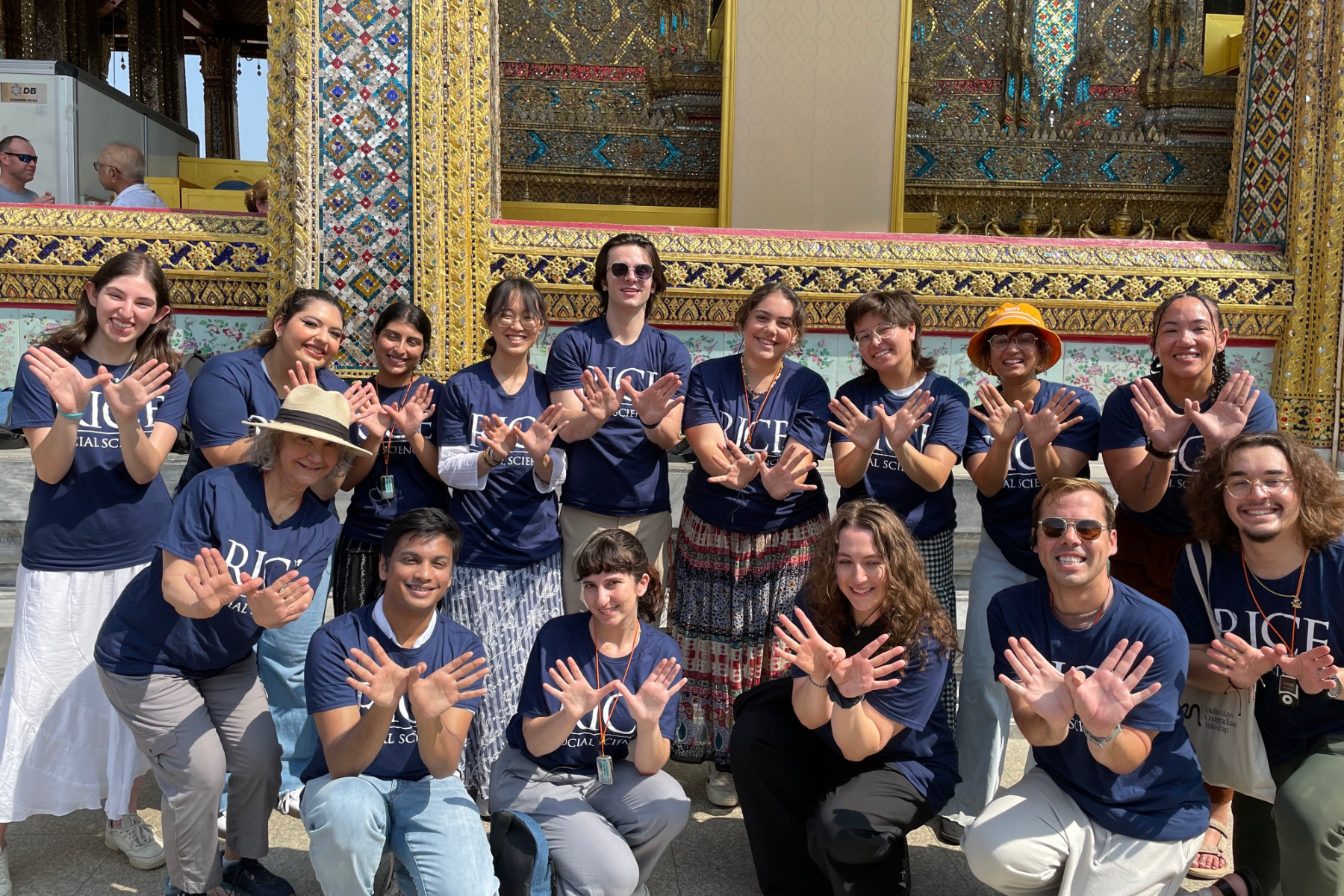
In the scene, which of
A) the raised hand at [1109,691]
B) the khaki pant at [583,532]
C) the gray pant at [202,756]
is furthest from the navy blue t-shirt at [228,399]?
the raised hand at [1109,691]

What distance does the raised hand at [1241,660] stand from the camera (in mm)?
2736

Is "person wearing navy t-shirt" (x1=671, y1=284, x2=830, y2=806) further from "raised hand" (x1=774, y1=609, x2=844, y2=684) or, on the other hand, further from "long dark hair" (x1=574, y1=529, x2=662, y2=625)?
"raised hand" (x1=774, y1=609, x2=844, y2=684)

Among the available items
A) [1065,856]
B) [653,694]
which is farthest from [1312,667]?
[653,694]

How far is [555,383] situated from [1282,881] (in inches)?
103

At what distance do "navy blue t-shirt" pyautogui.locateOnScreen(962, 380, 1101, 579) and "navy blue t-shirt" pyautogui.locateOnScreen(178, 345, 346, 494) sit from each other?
7.26ft

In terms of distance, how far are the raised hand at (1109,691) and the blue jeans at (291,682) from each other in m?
2.27

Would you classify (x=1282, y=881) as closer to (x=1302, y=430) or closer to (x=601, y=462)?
(x=601, y=462)

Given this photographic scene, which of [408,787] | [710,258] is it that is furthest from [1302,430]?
[408,787]

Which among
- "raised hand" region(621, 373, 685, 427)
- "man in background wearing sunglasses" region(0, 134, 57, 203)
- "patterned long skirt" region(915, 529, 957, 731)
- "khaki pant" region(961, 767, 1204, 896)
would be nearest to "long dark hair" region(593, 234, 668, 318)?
"raised hand" region(621, 373, 685, 427)

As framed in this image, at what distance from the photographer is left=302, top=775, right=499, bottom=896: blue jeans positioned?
2730 millimetres

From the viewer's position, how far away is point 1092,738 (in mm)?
2664

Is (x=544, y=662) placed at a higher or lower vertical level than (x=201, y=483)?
lower

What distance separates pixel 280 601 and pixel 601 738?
97 centimetres

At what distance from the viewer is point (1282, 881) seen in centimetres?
273
